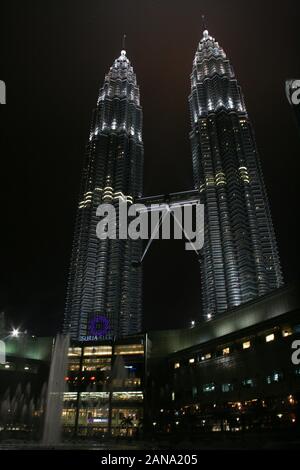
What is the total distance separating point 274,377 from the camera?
68125mm

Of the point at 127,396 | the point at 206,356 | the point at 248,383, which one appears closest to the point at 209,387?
the point at 206,356

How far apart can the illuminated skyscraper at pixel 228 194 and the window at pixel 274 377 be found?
51.0 m

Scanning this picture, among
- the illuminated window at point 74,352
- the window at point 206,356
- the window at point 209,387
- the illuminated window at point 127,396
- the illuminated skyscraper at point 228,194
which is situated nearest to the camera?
the window at point 209,387

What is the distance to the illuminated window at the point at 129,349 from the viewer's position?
115 metres

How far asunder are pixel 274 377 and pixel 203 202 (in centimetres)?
8457

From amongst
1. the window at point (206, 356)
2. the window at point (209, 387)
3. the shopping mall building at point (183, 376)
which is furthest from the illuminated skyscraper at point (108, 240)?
the window at point (209, 387)

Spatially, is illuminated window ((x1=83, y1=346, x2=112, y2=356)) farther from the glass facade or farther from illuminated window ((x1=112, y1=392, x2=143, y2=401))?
illuminated window ((x1=112, y1=392, x2=143, y2=401))

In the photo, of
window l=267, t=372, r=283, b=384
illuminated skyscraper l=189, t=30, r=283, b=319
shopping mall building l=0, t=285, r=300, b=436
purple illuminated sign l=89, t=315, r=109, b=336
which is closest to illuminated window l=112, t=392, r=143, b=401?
shopping mall building l=0, t=285, r=300, b=436

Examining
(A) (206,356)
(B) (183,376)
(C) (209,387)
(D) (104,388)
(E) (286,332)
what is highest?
(A) (206,356)

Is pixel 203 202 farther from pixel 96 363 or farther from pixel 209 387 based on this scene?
pixel 209 387

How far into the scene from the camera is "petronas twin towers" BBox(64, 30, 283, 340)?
411 ft

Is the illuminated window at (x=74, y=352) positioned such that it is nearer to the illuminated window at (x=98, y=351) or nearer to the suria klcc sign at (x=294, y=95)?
the illuminated window at (x=98, y=351)
